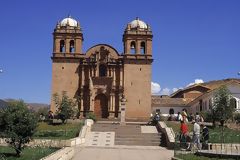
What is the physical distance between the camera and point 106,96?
50719mm

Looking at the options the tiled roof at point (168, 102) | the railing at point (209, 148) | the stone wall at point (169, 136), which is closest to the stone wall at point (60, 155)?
the railing at point (209, 148)

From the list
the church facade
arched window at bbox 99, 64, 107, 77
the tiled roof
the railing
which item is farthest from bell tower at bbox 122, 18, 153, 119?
the railing

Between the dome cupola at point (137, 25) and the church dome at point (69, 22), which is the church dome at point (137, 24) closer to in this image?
the dome cupola at point (137, 25)

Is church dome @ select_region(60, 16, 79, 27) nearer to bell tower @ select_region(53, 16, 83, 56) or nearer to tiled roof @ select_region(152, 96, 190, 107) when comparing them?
bell tower @ select_region(53, 16, 83, 56)

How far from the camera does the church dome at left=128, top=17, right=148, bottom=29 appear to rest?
52.3 metres

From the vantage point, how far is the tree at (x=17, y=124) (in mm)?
19375

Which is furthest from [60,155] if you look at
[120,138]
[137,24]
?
[137,24]

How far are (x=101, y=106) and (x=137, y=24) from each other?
34.6 feet

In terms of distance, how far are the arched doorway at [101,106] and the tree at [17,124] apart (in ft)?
99.7

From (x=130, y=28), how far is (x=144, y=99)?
8679 mm

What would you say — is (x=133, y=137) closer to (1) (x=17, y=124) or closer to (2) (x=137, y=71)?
(1) (x=17, y=124)

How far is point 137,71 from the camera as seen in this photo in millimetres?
50625

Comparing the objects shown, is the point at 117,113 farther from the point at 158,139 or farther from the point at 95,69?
the point at 158,139

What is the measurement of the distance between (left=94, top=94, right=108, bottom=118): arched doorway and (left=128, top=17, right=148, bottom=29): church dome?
9.03 meters
